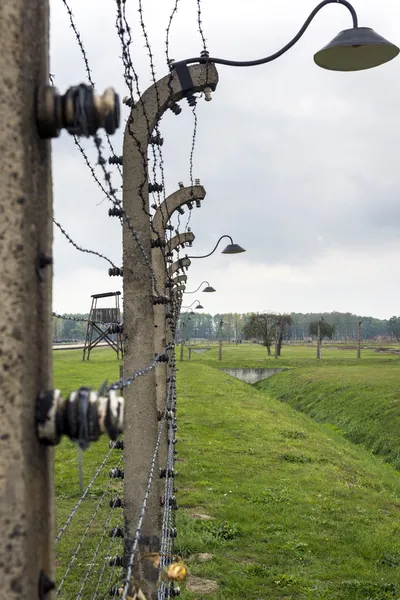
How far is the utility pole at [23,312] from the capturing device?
1.52 m

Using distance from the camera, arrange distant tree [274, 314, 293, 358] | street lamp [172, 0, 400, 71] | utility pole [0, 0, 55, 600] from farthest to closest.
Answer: distant tree [274, 314, 293, 358]
street lamp [172, 0, 400, 71]
utility pole [0, 0, 55, 600]

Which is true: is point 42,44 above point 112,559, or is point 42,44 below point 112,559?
above

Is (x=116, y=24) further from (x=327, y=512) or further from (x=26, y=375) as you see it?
(x=327, y=512)

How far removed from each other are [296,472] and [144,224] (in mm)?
Answer: 9406

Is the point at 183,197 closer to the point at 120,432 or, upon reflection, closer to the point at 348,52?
the point at 348,52

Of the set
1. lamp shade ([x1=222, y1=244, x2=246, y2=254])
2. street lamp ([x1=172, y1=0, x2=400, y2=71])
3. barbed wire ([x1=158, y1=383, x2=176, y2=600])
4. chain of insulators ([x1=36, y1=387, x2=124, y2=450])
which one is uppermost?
street lamp ([x1=172, y1=0, x2=400, y2=71])

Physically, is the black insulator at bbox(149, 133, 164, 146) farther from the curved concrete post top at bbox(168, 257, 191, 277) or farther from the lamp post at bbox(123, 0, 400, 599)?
the curved concrete post top at bbox(168, 257, 191, 277)

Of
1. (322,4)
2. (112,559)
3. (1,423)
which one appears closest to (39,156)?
(1,423)

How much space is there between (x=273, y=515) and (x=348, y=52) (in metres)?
6.99

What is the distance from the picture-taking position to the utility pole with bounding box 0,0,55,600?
1521mm

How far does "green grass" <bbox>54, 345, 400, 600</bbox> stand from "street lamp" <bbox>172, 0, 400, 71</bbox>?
17.6 ft

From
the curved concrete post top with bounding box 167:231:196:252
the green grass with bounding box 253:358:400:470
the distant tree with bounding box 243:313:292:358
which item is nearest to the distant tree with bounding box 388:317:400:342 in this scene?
the distant tree with bounding box 243:313:292:358

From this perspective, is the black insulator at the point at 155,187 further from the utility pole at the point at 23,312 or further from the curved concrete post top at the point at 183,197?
the utility pole at the point at 23,312

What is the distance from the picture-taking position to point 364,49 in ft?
18.3
